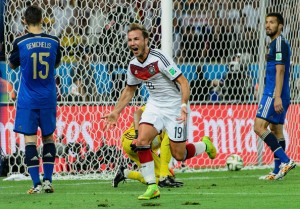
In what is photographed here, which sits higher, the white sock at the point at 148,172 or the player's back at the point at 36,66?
the player's back at the point at 36,66

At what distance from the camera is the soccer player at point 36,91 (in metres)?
9.51

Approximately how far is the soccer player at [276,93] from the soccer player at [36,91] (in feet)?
8.92

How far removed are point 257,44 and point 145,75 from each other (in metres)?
5.55

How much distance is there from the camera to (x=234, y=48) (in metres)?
14.5

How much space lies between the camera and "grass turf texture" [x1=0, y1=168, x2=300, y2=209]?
25.7 feet

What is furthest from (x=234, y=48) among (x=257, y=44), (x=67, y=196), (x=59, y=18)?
(x=67, y=196)

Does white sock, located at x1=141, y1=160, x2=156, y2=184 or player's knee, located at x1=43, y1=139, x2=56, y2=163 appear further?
player's knee, located at x1=43, y1=139, x2=56, y2=163

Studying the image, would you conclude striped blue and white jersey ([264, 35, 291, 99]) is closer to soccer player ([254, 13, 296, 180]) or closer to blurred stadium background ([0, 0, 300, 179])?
soccer player ([254, 13, 296, 180])

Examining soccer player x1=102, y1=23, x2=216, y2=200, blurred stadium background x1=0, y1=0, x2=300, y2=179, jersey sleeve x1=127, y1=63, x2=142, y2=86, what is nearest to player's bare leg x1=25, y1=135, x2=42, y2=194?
soccer player x1=102, y1=23, x2=216, y2=200

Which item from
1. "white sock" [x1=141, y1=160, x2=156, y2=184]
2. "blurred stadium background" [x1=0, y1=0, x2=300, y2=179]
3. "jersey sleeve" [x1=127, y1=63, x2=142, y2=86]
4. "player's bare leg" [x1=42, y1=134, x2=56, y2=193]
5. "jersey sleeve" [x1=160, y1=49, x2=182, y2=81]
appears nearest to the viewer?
"white sock" [x1=141, y1=160, x2=156, y2=184]

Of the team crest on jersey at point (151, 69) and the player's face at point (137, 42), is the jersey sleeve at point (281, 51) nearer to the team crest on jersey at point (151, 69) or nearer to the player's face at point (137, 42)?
the team crest on jersey at point (151, 69)

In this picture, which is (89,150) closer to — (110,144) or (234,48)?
(110,144)

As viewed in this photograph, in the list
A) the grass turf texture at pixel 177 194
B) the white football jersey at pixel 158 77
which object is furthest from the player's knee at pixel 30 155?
the white football jersey at pixel 158 77

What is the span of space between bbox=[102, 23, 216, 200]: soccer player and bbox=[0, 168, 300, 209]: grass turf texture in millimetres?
468
